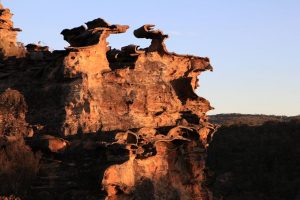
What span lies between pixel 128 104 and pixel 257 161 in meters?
52.3

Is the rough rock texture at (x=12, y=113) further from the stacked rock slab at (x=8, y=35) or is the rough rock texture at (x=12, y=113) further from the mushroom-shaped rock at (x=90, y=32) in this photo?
the stacked rock slab at (x=8, y=35)

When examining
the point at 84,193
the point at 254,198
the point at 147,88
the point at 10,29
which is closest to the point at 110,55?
the point at 147,88

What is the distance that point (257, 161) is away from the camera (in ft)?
245

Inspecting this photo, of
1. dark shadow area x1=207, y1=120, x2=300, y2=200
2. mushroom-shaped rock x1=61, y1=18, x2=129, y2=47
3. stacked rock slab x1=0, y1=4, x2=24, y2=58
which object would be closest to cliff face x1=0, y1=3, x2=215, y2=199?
mushroom-shaped rock x1=61, y1=18, x2=129, y2=47

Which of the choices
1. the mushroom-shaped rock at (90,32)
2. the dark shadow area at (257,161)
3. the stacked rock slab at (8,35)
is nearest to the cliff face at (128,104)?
the mushroom-shaped rock at (90,32)

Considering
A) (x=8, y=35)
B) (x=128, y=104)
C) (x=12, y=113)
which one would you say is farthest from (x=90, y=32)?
(x=8, y=35)

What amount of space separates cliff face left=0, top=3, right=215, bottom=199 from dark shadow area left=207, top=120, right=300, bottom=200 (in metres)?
38.6

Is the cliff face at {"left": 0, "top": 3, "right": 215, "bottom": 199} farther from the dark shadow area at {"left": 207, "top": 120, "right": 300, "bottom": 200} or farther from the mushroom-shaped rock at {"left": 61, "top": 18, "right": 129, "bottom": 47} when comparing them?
the dark shadow area at {"left": 207, "top": 120, "right": 300, "bottom": 200}

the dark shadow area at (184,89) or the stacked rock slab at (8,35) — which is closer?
the dark shadow area at (184,89)

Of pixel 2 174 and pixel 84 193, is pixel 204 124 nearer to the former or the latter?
pixel 84 193

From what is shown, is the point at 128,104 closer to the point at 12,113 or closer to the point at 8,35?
the point at 12,113

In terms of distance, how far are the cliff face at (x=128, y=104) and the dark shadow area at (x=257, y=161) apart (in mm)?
38552

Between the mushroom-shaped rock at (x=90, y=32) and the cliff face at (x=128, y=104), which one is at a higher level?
the mushroom-shaped rock at (x=90, y=32)

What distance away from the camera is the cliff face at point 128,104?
23109mm
